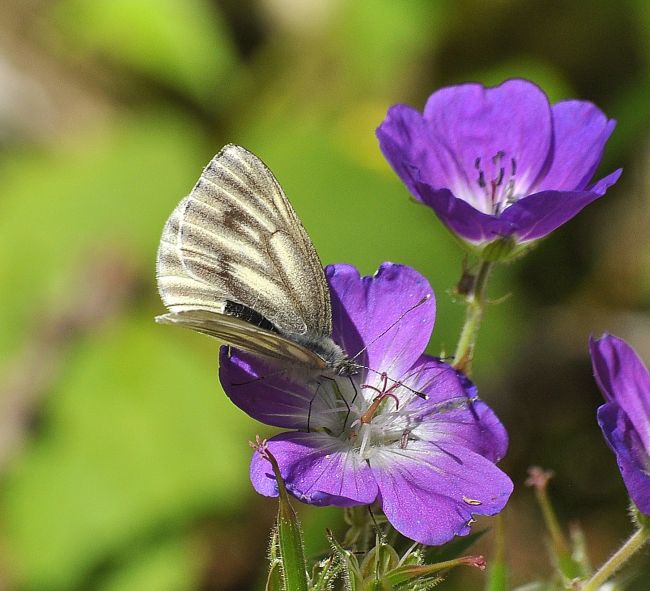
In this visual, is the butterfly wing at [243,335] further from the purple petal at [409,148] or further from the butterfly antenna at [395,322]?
the purple petal at [409,148]

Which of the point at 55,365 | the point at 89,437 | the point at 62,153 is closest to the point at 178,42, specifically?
the point at 62,153

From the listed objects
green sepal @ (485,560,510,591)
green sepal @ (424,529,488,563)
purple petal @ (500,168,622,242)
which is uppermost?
purple petal @ (500,168,622,242)

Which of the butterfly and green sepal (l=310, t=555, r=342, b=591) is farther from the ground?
the butterfly

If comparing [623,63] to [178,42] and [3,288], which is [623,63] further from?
[3,288]

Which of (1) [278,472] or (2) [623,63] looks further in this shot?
(2) [623,63]

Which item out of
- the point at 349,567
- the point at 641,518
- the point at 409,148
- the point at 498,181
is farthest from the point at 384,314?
the point at 641,518

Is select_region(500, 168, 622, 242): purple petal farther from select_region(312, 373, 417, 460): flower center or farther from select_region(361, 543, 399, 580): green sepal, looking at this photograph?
select_region(361, 543, 399, 580): green sepal

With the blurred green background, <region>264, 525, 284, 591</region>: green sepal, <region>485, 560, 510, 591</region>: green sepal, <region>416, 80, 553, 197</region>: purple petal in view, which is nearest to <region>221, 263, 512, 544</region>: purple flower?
<region>264, 525, 284, 591</region>: green sepal
